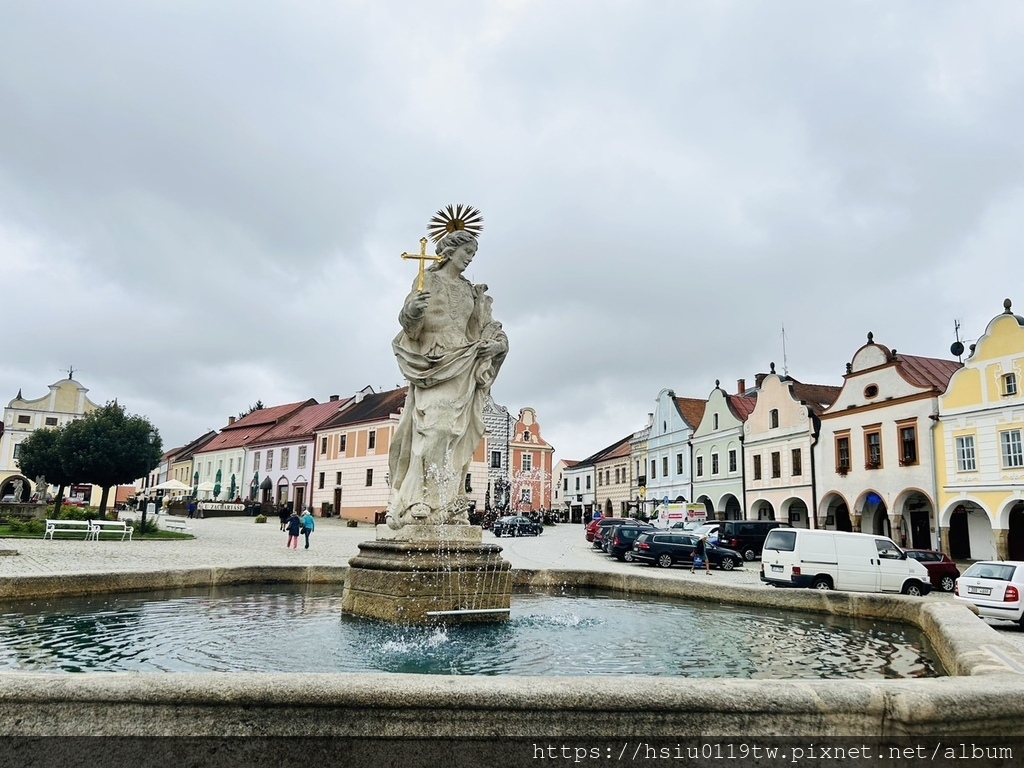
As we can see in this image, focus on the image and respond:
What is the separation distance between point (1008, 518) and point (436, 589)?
104ft

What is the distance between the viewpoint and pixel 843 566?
17234 mm

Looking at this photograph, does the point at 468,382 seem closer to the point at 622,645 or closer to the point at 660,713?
the point at 622,645

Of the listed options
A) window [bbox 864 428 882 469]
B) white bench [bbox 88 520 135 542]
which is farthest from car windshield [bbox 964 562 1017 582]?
white bench [bbox 88 520 135 542]

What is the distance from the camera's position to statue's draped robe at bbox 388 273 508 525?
8562mm

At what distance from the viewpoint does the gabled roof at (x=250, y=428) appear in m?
79.5

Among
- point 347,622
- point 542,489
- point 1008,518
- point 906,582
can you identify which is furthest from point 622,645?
point 542,489

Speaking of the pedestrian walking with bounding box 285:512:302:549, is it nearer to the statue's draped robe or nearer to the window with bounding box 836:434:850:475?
the statue's draped robe

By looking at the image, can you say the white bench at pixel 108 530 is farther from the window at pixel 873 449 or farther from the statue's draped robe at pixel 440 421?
the window at pixel 873 449

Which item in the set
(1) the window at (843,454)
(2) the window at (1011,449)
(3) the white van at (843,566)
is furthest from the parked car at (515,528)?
(3) the white van at (843,566)

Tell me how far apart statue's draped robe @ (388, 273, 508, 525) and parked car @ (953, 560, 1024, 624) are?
11.8 meters

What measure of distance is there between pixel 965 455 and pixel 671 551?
49.8 ft

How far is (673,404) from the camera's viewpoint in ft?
193

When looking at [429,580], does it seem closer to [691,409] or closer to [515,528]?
[515,528]

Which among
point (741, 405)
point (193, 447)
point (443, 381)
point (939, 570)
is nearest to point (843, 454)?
point (741, 405)
